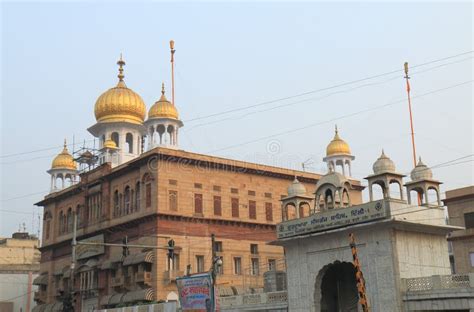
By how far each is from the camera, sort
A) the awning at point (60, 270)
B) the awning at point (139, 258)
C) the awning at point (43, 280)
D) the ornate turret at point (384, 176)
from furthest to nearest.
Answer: the awning at point (43, 280)
the awning at point (60, 270)
the awning at point (139, 258)
the ornate turret at point (384, 176)

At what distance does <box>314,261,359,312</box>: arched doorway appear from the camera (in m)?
30.3

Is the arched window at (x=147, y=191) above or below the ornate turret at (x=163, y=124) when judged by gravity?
below

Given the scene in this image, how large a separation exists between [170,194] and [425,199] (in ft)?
69.9

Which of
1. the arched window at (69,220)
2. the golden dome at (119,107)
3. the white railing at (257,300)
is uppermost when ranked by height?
the golden dome at (119,107)

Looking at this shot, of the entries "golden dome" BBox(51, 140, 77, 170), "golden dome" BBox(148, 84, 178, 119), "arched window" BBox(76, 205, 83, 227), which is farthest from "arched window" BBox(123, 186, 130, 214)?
"golden dome" BBox(51, 140, 77, 170)

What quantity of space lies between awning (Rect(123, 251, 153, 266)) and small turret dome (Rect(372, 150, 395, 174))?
20.1 metres

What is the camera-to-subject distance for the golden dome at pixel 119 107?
57.0 m

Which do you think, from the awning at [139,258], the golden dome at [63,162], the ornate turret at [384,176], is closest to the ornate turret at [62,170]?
the golden dome at [63,162]

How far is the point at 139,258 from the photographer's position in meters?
43.6

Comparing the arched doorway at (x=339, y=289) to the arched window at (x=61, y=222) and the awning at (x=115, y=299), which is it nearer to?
the awning at (x=115, y=299)

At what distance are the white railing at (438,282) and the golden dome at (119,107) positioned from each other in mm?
36773

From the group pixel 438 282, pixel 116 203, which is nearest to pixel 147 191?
pixel 116 203

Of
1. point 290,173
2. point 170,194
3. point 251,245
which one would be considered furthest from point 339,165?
point 170,194

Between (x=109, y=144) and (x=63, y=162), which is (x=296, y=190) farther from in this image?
(x=63, y=162)
